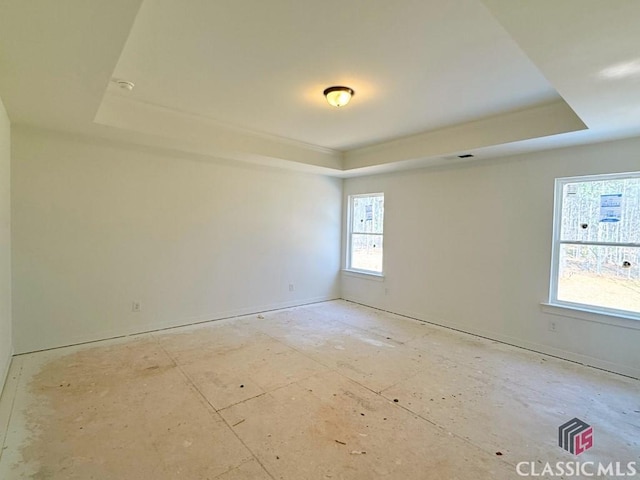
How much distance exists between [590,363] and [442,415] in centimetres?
220

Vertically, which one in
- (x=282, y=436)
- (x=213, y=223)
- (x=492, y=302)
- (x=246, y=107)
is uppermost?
(x=246, y=107)

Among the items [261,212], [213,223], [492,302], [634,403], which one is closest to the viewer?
[634,403]

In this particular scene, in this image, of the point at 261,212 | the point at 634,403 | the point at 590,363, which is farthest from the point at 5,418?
the point at 590,363

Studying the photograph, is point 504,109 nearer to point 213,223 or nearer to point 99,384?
point 213,223

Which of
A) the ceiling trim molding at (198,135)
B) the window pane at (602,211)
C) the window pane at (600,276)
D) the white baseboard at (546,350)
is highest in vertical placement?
the ceiling trim molding at (198,135)

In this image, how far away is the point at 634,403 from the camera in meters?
2.76

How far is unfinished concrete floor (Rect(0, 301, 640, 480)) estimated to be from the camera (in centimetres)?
199

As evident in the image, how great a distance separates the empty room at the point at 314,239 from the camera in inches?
77.9

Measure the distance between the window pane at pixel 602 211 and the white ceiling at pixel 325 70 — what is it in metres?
0.56
